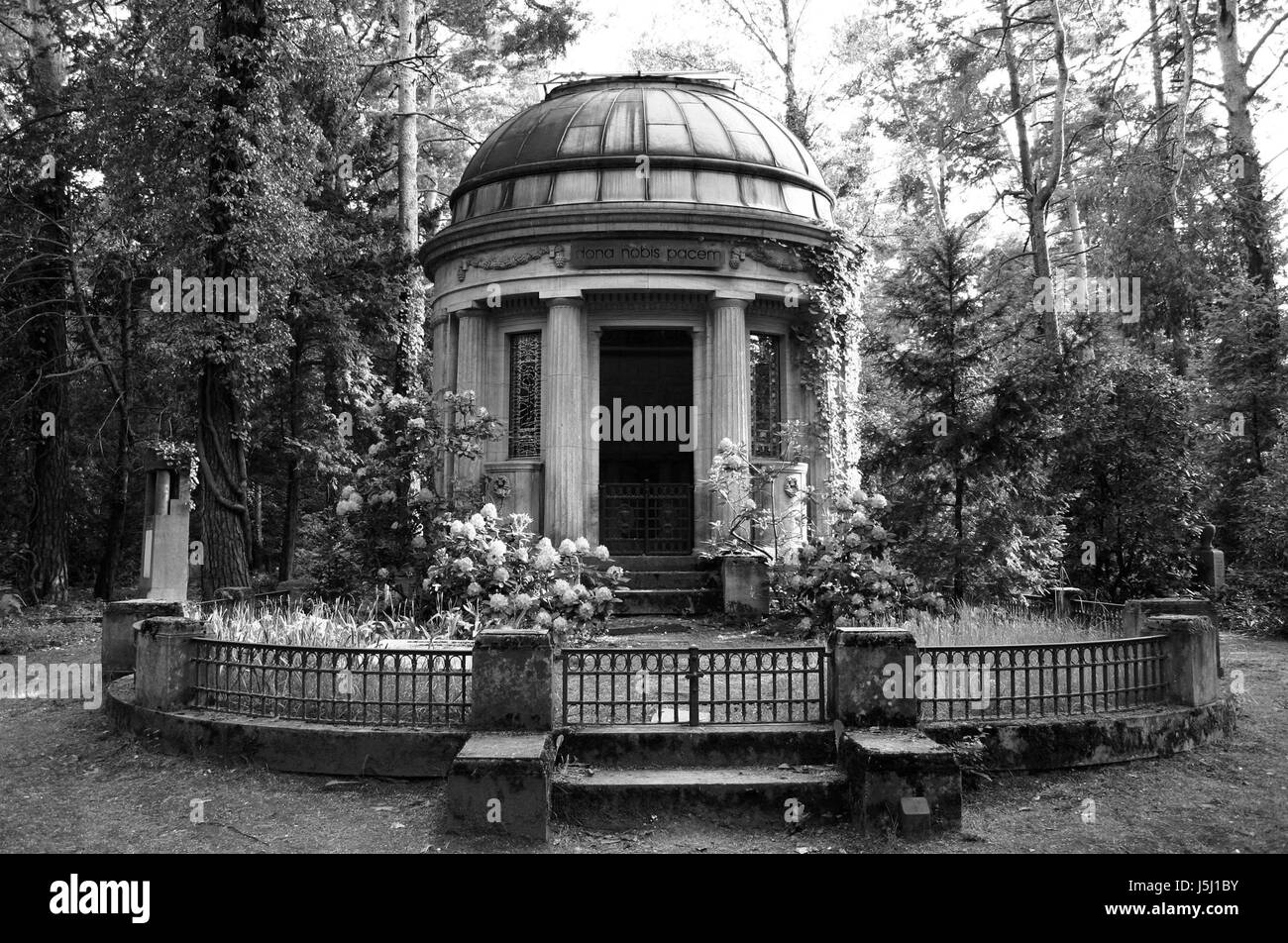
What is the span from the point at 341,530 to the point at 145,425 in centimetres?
1806

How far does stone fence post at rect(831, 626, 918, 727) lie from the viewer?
7.42m

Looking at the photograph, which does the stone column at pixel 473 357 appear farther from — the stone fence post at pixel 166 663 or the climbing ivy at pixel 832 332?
the stone fence post at pixel 166 663

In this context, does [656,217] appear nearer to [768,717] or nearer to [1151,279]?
[768,717]

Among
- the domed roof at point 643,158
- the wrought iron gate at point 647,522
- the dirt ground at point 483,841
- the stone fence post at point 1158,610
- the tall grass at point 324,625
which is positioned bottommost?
the dirt ground at point 483,841

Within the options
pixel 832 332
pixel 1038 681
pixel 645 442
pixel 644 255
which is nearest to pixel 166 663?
pixel 1038 681

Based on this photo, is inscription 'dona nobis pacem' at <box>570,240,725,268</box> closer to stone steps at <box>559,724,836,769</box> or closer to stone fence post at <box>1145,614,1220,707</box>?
stone fence post at <box>1145,614,1220,707</box>

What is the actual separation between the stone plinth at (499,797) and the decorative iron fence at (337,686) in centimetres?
114

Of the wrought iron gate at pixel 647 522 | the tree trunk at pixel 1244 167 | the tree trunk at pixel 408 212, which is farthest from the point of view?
the tree trunk at pixel 1244 167

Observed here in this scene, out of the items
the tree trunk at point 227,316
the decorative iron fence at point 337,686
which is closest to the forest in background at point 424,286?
the tree trunk at point 227,316

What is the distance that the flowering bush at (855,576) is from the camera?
37.5ft

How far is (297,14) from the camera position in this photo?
587 inches

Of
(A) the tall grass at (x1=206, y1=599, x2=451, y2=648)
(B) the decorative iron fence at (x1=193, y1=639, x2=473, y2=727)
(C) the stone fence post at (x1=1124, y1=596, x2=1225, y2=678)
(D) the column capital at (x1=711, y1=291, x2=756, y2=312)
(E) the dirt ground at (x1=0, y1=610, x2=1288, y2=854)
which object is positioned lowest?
(E) the dirt ground at (x1=0, y1=610, x2=1288, y2=854)

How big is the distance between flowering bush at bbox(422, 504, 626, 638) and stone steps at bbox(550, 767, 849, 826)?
125 inches

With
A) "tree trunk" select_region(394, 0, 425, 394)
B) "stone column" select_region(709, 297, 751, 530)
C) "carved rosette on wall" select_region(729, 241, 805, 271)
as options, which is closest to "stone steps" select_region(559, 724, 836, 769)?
"stone column" select_region(709, 297, 751, 530)
